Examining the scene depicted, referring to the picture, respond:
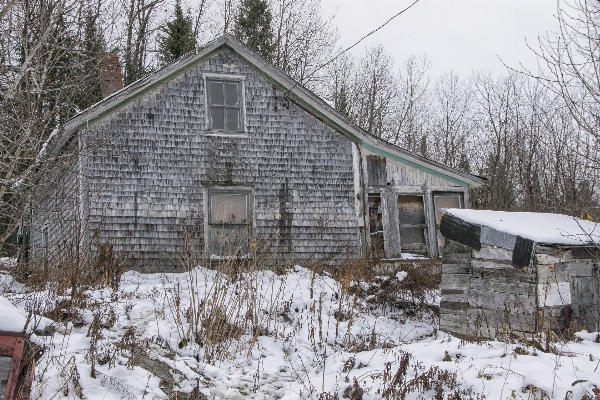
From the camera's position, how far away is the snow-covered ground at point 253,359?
213 inches

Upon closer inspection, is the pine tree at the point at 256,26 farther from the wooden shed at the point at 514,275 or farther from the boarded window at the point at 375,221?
the wooden shed at the point at 514,275

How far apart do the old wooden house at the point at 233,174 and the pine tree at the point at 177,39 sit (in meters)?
12.5

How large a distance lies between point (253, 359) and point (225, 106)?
8147mm

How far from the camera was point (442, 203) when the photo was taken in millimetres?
15656

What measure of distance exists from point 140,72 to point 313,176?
52.3 feet

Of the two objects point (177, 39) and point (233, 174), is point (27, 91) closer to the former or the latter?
point (233, 174)

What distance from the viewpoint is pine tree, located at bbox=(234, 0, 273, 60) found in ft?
89.5

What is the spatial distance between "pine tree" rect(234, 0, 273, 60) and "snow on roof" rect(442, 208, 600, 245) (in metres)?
19.8

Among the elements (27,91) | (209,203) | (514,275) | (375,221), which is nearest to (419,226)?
(375,221)

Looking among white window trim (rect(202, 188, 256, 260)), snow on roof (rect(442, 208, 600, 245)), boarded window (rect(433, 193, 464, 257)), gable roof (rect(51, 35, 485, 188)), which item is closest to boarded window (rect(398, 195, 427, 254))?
boarded window (rect(433, 193, 464, 257))

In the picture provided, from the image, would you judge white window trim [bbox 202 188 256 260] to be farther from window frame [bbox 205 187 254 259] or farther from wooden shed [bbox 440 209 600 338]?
wooden shed [bbox 440 209 600 338]

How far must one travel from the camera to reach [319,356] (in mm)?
7473

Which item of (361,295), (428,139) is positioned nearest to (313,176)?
(361,295)

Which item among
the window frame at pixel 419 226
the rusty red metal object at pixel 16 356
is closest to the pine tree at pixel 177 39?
the window frame at pixel 419 226
